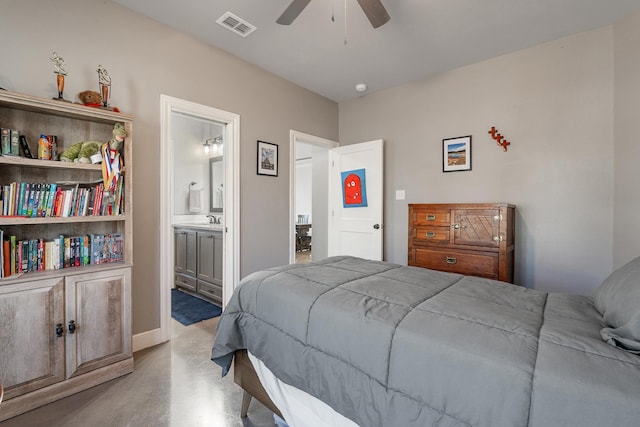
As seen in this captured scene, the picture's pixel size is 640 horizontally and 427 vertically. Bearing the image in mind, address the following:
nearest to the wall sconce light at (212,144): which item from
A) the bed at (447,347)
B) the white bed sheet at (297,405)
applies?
the bed at (447,347)

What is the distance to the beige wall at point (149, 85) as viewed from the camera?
6.49ft

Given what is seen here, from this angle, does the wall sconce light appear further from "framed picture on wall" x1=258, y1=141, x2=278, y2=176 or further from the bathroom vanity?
A: "framed picture on wall" x1=258, y1=141, x2=278, y2=176

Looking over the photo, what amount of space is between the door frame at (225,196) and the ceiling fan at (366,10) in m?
1.23

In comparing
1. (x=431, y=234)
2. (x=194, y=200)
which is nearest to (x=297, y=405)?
(x=431, y=234)

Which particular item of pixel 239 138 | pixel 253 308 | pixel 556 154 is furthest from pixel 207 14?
pixel 556 154

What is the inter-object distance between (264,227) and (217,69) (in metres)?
1.73

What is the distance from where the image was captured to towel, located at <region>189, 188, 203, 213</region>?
189 inches

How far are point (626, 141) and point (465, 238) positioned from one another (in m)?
1.43

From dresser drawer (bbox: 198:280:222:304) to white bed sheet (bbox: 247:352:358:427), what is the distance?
219cm

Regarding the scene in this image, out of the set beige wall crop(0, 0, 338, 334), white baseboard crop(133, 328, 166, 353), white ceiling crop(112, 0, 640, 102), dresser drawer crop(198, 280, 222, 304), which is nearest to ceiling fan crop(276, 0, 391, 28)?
white ceiling crop(112, 0, 640, 102)

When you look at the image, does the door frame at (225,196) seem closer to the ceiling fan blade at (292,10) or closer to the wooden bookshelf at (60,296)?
the wooden bookshelf at (60,296)

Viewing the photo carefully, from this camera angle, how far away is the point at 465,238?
2.82 metres

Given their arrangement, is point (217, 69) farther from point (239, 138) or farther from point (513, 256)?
point (513, 256)

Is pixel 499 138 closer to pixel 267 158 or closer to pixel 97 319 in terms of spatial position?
pixel 267 158
